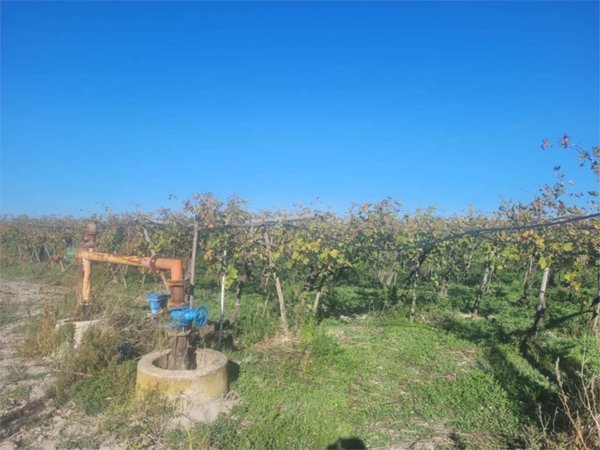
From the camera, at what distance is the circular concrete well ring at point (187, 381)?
4297 millimetres

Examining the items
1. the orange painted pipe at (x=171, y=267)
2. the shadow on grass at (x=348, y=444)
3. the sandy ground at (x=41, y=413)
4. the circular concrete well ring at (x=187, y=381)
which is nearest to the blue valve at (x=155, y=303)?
the orange painted pipe at (x=171, y=267)

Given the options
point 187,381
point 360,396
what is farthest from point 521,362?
point 187,381

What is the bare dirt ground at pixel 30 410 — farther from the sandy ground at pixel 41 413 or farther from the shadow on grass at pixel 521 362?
the shadow on grass at pixel 521 362

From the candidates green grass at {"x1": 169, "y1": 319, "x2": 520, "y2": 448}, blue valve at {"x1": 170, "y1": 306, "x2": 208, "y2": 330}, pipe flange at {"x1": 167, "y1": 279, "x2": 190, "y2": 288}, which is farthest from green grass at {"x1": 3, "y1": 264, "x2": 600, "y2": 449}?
pipe flange at {"x1": 167, "y1": 279, "x2": 190, "y2": 288}

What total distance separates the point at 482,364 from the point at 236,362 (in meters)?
3.26

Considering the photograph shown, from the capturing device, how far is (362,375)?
17.8 feet

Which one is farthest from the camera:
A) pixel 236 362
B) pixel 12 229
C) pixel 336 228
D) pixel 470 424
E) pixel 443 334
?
pixel 12 229

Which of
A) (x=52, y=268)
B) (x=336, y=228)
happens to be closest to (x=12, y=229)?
(x=52, y=268)

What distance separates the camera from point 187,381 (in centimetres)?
434

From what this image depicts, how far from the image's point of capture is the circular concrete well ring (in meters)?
4.30

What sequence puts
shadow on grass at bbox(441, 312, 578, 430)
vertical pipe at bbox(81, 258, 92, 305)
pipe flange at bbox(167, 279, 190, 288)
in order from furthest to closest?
1. vertical pipe at bbox(81, 258, 92, 305)
2. pipe flange at bbox(167, 279, 190, 288)
3. shadow on grass at bbox(441, 312, 578, 430)

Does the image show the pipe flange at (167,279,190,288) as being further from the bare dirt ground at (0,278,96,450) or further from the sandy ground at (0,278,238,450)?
the bare dirt ground at (0,278,96,450)

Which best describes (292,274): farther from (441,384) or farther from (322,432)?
(322,432)

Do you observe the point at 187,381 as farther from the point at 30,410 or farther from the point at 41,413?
the point at 30,410
